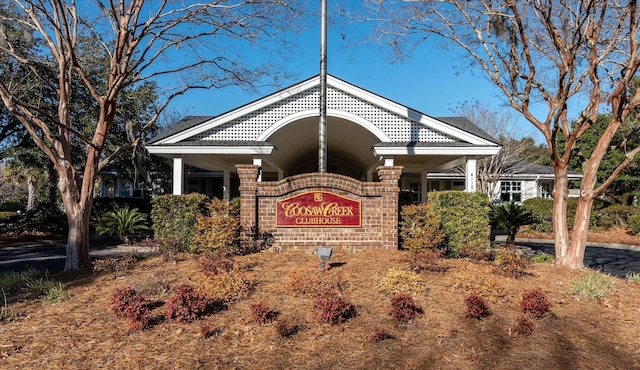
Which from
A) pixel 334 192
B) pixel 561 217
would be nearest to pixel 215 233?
pixel 334 192

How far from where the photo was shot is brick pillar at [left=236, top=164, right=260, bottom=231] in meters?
9.21

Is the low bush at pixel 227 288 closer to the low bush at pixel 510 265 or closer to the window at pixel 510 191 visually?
the low bush at pixel 510 265

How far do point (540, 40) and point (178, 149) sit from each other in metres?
11.0

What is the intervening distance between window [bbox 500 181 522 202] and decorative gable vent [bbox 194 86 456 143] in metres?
15.2

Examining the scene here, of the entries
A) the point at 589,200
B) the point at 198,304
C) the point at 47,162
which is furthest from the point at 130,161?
the point at 589,200

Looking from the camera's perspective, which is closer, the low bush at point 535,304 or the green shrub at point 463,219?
the low bush at point 535,304

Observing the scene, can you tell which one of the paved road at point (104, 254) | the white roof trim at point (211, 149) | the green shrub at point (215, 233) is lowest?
the paved road at point (104, 254)

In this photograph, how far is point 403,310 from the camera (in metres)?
5.10

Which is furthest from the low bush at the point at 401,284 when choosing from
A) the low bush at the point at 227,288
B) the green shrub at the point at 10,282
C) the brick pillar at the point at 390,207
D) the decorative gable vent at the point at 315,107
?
the decorative gable vent at the point at 315,107

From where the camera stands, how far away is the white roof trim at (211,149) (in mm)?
13266

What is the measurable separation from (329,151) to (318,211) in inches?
536

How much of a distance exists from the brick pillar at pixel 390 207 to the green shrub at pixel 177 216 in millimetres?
4278

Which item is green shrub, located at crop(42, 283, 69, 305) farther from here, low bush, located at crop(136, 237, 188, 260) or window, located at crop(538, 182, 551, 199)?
window, located at crop(538, 182, 551, 199)

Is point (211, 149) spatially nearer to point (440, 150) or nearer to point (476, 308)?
point (440, 150)
